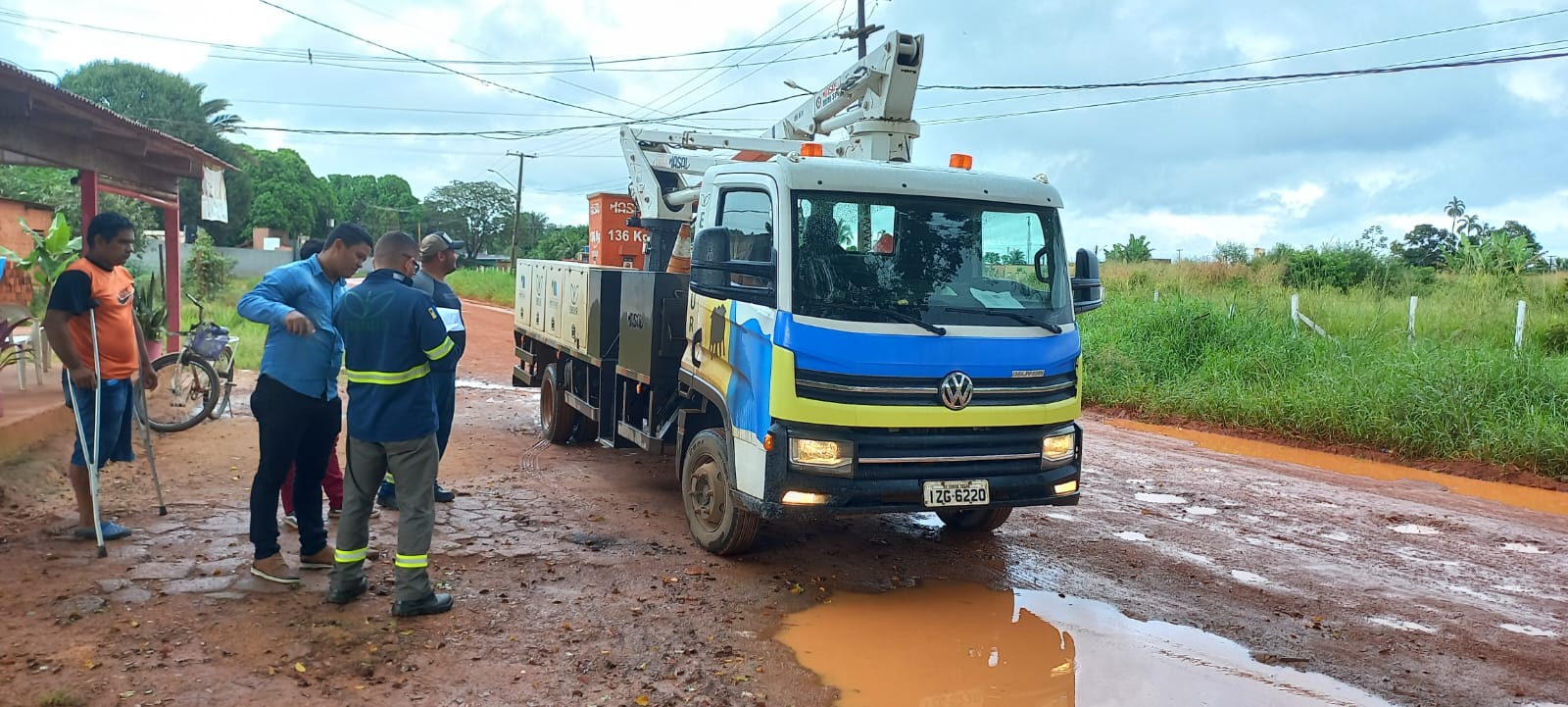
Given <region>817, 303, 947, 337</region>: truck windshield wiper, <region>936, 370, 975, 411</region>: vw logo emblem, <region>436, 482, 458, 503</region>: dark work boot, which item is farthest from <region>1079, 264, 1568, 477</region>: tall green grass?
<region>436, 482, 458, 503</region>: dark work boot

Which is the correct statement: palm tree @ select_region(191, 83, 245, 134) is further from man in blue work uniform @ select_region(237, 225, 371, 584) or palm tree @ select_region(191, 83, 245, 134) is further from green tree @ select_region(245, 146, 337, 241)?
man in blue work uniform @ select_region(237, 225, 371, 584)

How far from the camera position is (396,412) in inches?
176

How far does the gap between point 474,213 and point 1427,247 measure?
64068 mm

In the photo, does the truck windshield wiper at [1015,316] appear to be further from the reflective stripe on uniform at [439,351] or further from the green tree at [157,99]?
the green tree at [157,99]

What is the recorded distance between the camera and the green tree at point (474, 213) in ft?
247

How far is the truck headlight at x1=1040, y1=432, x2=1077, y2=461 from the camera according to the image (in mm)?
5230

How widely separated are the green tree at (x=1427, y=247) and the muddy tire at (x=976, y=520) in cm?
1681

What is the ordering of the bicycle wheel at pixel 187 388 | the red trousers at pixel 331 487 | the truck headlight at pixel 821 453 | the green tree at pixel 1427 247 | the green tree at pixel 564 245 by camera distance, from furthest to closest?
the green tree at pixel 564 245 < the green tree at pixel 1427 247 < the bicycle wheel at pixel 187 388 < the red trousers at pixel 331 487 < the truck headlight at pixel 821 453

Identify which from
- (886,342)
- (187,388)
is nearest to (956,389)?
(886,342)

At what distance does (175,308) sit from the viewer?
453 inches

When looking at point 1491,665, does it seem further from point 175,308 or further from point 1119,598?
point 175,308

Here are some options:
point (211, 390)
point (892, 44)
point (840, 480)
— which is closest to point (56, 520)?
point (211, 390)

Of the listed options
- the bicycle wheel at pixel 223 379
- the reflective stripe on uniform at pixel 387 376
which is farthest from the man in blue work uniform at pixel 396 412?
the bicycle wheel at pixel 223 379

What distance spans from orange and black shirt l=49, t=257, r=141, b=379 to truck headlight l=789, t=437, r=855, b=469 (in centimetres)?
378
